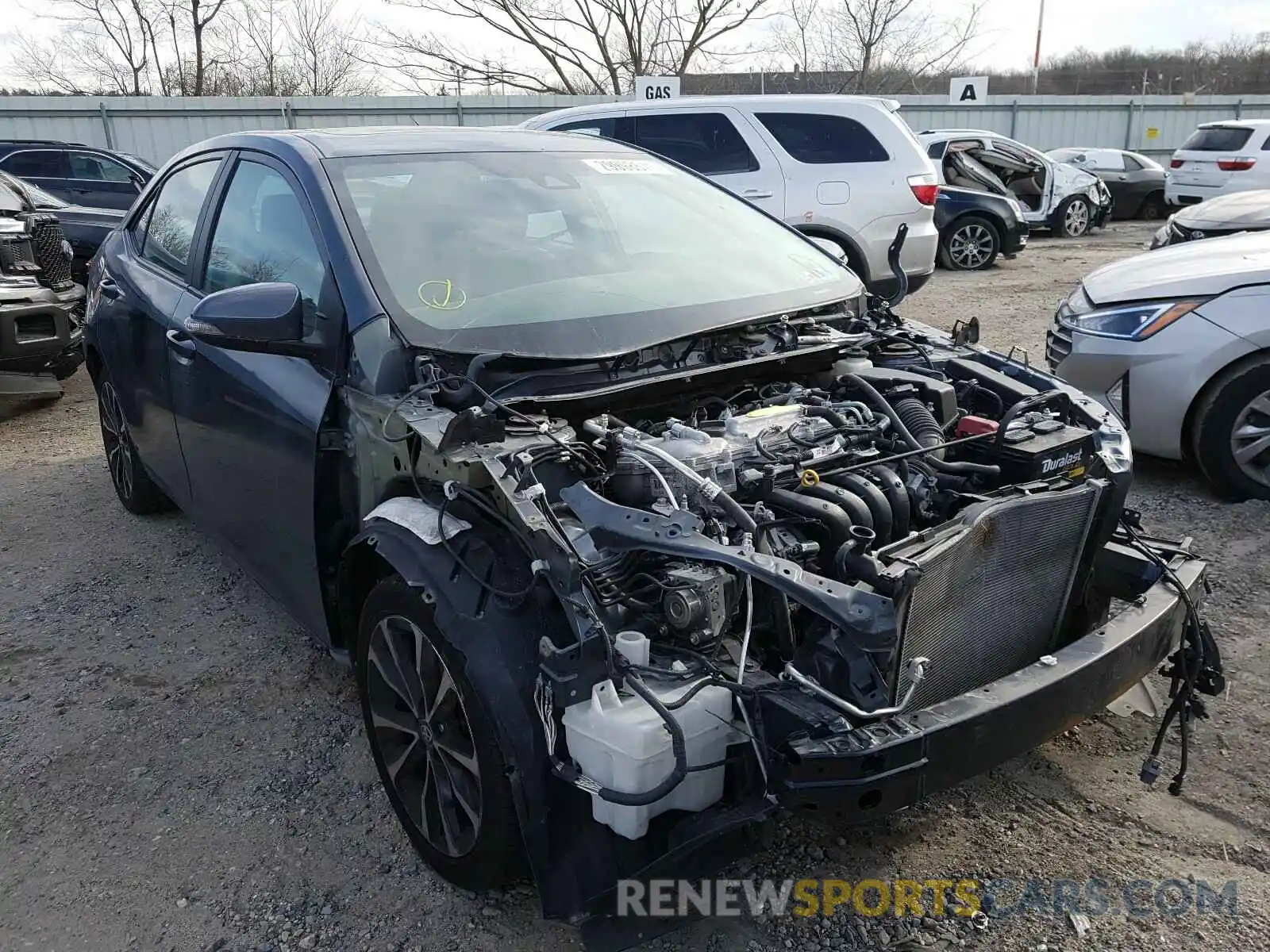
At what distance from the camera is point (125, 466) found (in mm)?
4934

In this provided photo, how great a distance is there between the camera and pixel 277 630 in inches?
153

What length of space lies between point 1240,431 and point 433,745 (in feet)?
13.2

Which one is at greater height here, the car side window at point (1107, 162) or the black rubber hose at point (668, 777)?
the car side window at point (1107, 162)

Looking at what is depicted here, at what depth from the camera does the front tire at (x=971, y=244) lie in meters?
12.3

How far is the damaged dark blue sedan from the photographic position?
203cm

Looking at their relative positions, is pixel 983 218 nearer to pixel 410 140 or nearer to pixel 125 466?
pixel 410 140

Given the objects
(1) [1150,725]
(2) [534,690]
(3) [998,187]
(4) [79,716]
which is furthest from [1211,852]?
(3) [998,187]

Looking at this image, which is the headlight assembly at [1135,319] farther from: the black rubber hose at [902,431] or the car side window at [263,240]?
the car side window at [263,240]

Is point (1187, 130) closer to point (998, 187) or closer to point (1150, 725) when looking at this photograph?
point (998, 187)

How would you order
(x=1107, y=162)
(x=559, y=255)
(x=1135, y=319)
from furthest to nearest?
(x=1107, y=162) → (x=1135, y=319) → (x=559, y=255)

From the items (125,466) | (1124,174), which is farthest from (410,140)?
(1124,174)

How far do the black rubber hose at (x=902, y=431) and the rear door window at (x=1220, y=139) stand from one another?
51.1 ft

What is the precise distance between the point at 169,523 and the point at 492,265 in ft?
9.36

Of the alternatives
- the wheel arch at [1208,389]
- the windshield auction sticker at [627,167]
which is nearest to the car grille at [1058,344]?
the wheel arch at [1208,389]
